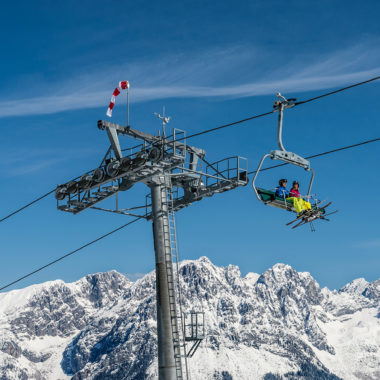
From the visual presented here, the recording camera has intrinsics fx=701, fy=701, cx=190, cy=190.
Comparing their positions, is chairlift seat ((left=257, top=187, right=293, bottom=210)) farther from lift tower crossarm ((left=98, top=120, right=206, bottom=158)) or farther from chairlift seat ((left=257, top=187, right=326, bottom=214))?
lift tower crossarm ((left=98, top=120, right=206, bottom=158))

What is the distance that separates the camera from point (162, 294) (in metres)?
39.6

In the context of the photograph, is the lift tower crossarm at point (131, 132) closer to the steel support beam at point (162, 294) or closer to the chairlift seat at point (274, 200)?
the steel support beam at point (162, 294)

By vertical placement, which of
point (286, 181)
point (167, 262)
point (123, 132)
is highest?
point (123, 132)

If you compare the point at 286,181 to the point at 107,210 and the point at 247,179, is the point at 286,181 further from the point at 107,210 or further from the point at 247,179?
the point at 107,210

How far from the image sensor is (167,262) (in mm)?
39938

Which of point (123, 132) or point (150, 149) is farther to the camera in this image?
point (123, 132)

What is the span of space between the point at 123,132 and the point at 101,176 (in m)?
3.26

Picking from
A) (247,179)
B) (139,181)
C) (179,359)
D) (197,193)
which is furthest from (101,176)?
(179,359)

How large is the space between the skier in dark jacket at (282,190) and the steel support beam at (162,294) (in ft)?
23.4

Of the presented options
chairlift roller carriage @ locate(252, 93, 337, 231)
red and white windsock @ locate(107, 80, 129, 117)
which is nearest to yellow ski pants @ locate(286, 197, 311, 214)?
chairlift roller carriage @ locate(252, 93, 337, 231)

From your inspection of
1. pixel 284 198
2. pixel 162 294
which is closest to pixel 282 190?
pixel 284 198

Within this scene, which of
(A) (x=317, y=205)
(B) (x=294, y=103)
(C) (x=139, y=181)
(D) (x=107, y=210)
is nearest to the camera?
(B) (x=294, y=103)

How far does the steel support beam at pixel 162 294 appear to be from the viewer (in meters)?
38.4

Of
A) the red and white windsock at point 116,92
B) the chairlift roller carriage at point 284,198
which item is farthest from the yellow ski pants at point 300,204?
the red and white windsock at point 116,92
